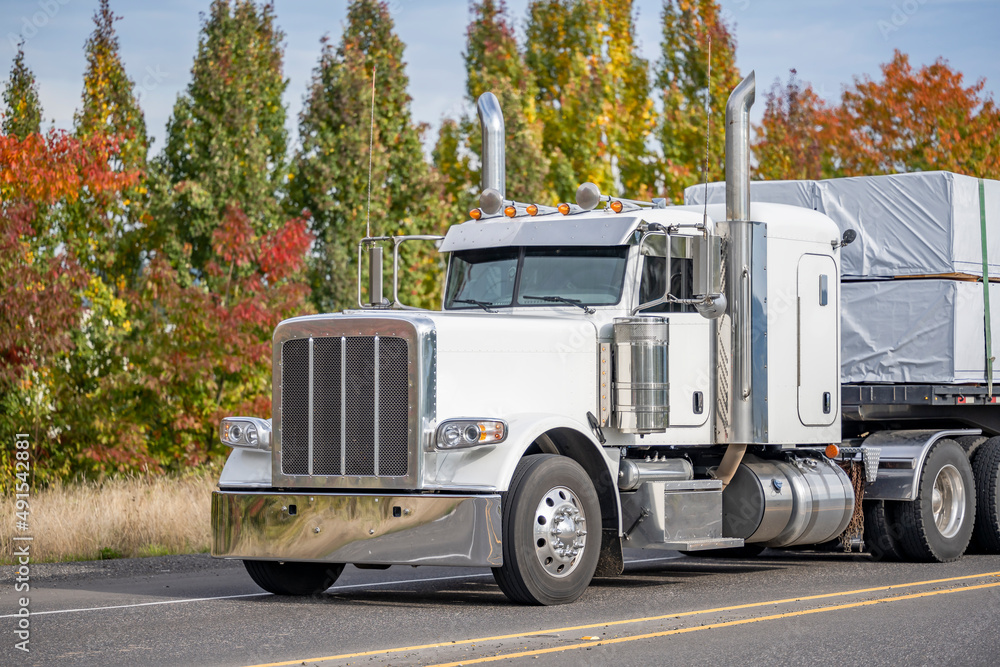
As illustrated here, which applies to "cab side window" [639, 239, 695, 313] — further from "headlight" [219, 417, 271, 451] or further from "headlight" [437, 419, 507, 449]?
"headlight" [219, 417, 271, 451]

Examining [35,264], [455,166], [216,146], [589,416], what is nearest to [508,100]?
[455,166]

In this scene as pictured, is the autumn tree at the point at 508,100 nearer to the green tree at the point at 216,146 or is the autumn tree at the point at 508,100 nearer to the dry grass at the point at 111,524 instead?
the green tree at the point at 216,146

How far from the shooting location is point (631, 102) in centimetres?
3241

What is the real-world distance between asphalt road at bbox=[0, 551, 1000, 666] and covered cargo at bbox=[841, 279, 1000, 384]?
1.99 m

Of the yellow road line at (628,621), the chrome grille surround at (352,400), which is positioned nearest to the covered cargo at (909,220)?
the yellow road line at (628,621)

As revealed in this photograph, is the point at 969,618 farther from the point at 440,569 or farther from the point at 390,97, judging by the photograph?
the point at 390,97

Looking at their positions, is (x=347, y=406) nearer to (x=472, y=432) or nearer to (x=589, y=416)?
(x=472, y=432)

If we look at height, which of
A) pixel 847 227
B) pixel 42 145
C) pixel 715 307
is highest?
pixel 42 145

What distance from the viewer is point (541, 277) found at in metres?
11.6

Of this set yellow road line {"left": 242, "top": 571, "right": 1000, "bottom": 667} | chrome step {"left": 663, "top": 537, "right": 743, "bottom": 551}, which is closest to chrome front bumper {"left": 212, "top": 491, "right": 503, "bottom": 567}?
yellow road line {"left": 242, "top": 571, "right": 1000, "bottom": 667}

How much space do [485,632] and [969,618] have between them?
10.5ft

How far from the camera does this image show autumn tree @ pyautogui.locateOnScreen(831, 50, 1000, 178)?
3450 cm

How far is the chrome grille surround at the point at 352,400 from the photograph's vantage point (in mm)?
9883

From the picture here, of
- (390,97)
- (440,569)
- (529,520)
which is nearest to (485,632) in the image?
(529,520)
